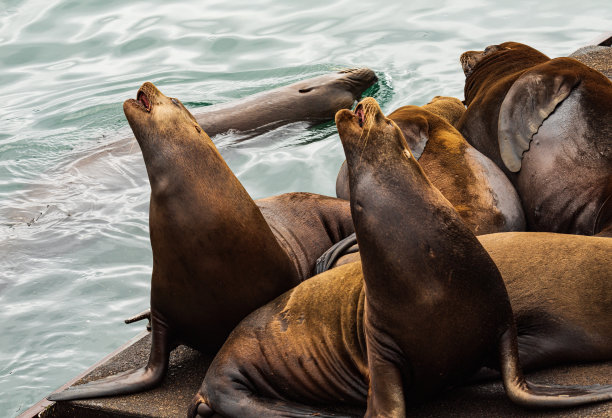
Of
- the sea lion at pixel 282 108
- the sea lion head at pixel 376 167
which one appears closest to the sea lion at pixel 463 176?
the sea lion head at pixel 376 167

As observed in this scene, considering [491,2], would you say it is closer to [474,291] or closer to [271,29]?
[271,29]

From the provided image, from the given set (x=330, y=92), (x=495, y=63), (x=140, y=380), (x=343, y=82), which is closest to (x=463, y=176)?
(x=495, y=63)

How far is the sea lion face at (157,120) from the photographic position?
330 centimetres

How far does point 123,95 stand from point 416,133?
5754 mm

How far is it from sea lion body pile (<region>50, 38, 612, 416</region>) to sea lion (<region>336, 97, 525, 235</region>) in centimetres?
1

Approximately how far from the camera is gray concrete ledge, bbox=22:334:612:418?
272cm

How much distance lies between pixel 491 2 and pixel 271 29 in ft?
9.77

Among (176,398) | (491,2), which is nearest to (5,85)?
(491,2)

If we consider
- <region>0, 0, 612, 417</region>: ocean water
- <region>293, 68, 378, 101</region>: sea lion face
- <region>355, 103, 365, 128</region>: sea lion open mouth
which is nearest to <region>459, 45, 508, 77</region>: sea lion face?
<region>0, 0, 612, 417</region>: ocean water

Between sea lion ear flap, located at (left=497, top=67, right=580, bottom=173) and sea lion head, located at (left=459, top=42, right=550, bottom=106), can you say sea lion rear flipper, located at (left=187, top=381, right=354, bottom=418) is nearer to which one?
sea lion ear flap, located at (left=497, top=67, right=580, bottom=173)

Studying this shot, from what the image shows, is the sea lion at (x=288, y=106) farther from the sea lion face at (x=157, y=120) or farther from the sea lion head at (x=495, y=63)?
the sea lion face at (x=157, y=120)

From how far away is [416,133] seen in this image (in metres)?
4.35

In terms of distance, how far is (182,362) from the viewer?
348cm

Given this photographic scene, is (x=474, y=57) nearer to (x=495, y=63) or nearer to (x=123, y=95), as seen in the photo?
(x=495, y=63)
